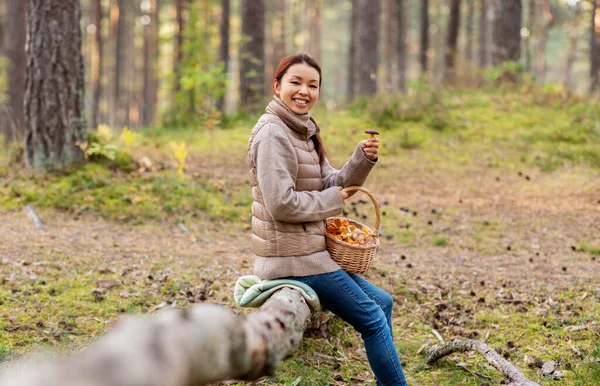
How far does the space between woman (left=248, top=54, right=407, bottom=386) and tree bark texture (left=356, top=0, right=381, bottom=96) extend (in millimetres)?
11648

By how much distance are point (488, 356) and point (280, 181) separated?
188 cm

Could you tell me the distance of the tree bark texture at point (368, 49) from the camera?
49.3ft

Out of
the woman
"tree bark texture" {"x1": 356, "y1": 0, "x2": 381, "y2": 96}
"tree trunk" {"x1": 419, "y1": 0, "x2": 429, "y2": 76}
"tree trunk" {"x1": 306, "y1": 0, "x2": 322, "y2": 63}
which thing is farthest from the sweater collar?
"tree trunk" {"x1": 306, "y1": 0, "x2": 322, "y2": 63}

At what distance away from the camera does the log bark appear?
3.51 metres

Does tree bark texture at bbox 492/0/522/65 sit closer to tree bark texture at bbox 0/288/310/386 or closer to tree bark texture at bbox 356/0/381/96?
tree bark texture at bbox 356/0/381/96

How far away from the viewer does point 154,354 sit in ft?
5.12

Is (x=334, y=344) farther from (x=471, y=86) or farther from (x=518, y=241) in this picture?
(x=471, y=86)

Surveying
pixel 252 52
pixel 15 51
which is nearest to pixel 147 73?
pixel 15 51

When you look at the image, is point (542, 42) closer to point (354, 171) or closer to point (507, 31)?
point (507, 31)

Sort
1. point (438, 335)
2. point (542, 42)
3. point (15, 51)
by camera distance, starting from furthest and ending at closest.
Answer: point (542, 42) < point (15, 51) < point (438, 335)

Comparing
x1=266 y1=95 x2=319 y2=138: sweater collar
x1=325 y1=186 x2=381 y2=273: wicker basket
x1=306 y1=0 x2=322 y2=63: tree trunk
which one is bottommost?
x1=325 y1=186 x2=381 y2=273: wicker basket

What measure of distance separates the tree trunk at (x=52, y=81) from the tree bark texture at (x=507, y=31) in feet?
34.0

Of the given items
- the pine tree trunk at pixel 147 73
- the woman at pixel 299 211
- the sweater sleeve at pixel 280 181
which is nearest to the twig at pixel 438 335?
the woman at pixel 299 211

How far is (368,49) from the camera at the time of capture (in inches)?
596
